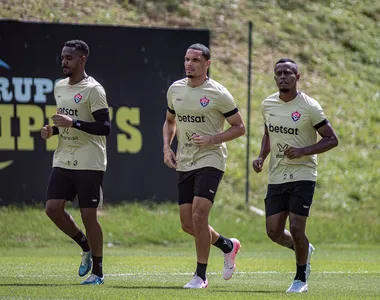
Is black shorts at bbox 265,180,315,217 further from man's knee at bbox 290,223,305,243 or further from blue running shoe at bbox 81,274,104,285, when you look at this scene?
blue running shoe at bbox 81,274,104,285

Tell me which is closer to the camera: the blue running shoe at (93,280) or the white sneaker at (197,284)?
the white sneaker at (197,284)

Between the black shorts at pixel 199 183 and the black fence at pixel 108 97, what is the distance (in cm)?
812

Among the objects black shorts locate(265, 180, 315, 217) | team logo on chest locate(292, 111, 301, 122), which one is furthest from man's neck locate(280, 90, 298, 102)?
black shorts locate(265, 180, 315, 217)

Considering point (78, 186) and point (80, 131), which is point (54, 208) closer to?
point (78, 186)

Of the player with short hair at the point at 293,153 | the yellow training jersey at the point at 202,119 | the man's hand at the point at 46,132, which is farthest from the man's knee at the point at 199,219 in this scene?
the man's hand at the point at 46,132

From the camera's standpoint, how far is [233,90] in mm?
24453

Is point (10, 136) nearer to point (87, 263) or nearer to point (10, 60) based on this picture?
point (10, 60)

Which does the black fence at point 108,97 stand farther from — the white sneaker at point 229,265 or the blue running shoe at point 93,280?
the blue running shoe at point 93,280

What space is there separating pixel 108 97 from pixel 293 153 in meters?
9.19

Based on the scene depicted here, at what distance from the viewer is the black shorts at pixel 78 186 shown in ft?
35.7

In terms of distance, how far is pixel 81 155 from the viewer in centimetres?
1095

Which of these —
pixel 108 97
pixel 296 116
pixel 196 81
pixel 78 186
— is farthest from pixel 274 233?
pixel 108 97

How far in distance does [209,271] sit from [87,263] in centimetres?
291

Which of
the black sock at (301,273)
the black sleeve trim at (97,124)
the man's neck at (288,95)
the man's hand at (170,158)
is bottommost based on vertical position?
the black sock at (301,273)
